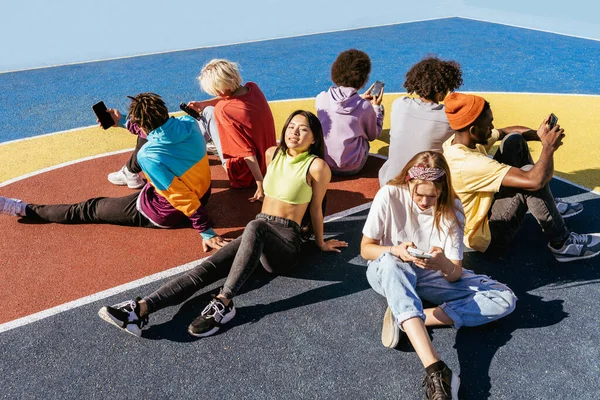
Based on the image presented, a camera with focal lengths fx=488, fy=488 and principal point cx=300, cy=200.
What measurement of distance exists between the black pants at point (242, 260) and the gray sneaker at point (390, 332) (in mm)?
1026

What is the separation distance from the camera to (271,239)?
412cm

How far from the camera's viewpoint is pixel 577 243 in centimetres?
460

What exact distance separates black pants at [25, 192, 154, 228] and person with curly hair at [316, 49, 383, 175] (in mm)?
2460

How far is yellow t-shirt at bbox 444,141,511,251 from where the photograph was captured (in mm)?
4098

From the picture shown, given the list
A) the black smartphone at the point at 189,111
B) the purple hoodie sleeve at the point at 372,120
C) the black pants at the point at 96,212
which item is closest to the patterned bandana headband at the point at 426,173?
the purple hoodie sleeve at the point at 372,120

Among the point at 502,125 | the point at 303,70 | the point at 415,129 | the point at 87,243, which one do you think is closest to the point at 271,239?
the point at 415,129

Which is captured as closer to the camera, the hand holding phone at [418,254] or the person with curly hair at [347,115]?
the hand holding phone at [418,254]

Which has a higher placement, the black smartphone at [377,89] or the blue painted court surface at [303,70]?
the black smartphone at [377,89]

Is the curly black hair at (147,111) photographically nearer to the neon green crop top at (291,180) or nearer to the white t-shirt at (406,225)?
the neon green crop top at (291,180)

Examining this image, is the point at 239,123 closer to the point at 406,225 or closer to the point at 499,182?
the point at 406,225

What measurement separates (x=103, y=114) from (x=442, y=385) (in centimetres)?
430

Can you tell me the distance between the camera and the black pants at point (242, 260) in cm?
395

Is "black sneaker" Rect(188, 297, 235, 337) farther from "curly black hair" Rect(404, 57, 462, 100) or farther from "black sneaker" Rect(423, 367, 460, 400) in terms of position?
"curly black hair" Rect(404, 57, 462, 100)

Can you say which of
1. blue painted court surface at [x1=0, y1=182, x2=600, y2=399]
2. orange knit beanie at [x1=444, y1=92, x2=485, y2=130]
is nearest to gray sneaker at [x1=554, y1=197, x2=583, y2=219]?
blue painted court surface at [x1=0, y1=182, x2=600, y2=399]
